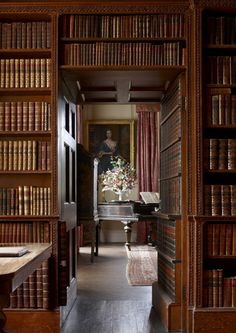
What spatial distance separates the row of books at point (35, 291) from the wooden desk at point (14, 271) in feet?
3.98

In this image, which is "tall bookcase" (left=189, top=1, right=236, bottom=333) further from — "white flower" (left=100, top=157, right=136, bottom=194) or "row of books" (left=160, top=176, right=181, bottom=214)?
"white flower" (left=100, top=157, right=136, bottom=194)

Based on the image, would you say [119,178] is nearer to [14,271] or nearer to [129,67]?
[129,67]

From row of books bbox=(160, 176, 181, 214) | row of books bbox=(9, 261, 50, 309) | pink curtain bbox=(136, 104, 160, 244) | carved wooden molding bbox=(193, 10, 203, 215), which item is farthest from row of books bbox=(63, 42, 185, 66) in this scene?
pink curtain bbox=(136, 104, 160, 244)

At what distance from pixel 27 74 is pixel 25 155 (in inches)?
26.4

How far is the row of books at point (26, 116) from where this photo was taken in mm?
4238

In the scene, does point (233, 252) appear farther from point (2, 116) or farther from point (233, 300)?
point (2, 116)

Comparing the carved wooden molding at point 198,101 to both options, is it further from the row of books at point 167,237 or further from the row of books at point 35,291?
the row of books at point 35,291

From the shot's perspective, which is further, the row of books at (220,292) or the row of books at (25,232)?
the row of books at (25,232)

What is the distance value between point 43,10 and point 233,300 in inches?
110

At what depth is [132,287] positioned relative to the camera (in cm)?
613

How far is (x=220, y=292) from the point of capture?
13.4ft

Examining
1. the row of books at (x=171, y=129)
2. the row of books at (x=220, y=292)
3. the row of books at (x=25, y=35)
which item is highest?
the row of books at (x=25, y=35)

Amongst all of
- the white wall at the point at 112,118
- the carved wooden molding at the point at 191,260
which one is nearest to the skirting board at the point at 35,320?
the carved wooden molding at the point at 191,260

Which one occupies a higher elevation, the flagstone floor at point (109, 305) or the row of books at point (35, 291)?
the row of books at point (35, 291)
